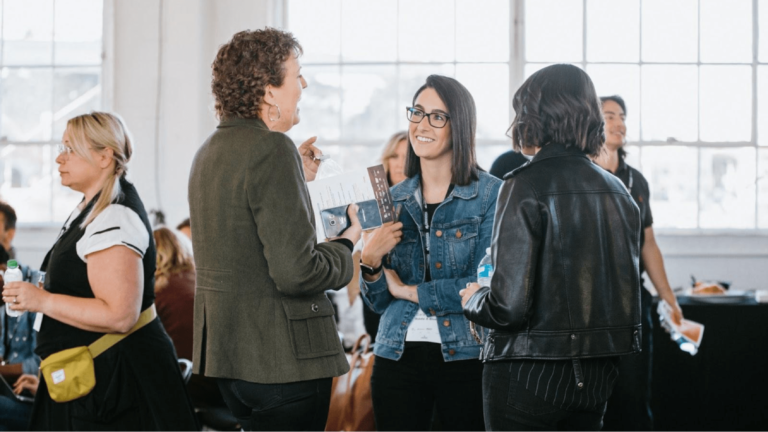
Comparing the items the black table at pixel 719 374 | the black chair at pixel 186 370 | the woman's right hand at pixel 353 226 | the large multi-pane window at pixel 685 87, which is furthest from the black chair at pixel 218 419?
the large multi-pane window at pixel 685 87

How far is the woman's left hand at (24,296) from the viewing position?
225 centimetres

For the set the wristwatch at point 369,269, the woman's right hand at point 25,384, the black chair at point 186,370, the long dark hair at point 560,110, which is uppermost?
the long dark hair at point 560,110

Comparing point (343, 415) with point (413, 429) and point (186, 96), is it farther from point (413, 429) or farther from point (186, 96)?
point (186, 96)

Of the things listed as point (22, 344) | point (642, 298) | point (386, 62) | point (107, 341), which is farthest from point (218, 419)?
point (386, 62)

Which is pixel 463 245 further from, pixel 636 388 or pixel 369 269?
pixel 636 388

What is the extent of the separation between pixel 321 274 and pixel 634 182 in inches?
93.6

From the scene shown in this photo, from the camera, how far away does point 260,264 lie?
1.82 metres

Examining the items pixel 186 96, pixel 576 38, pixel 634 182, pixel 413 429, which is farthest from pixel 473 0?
pixel 413 429

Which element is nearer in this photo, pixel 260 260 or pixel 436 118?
pixel 260 260

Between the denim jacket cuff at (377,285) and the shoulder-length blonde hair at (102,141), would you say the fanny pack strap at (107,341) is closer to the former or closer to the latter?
the shoulder-length blonde hair at (102,141)

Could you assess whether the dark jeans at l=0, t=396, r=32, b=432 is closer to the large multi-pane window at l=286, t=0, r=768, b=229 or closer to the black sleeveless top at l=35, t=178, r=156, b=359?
the black sleeveless top at l=35, t=178, r=156, b=359

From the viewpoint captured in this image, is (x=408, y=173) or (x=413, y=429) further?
(x=408, y=173)

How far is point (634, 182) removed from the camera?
3.79m

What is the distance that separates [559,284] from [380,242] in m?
0.63
